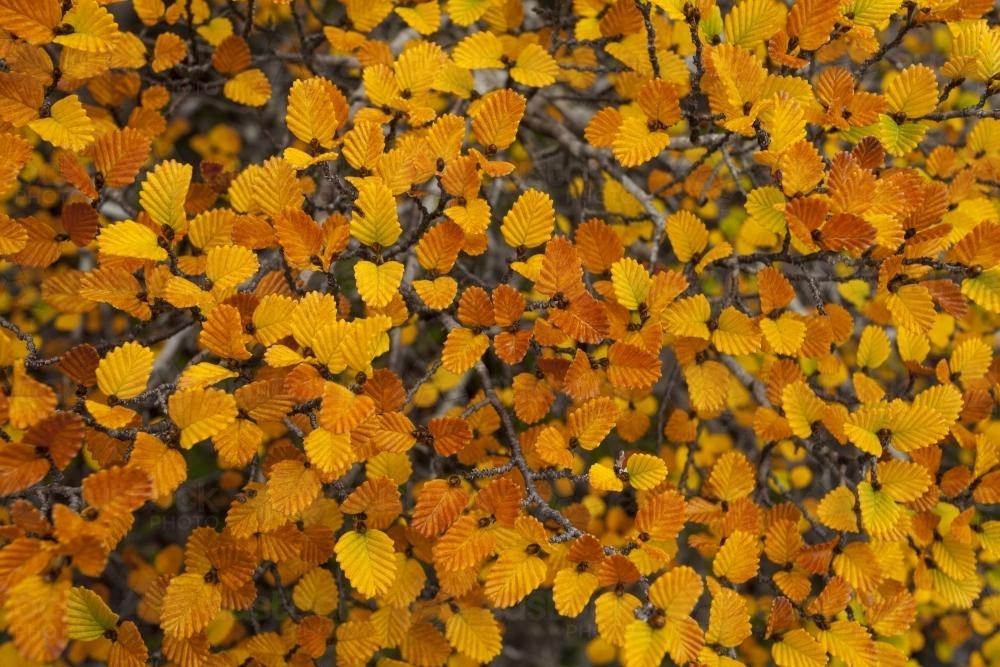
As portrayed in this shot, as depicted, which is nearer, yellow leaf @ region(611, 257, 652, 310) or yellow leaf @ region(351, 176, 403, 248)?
Result: yellow leaf @ region(351, 176, 403, 248)

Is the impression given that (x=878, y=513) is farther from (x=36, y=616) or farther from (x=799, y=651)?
(x=36, y=616)

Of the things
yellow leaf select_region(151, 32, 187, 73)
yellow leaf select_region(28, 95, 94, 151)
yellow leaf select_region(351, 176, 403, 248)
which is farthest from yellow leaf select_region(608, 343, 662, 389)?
yellow leaf select_region(151, 32, 187, 73)

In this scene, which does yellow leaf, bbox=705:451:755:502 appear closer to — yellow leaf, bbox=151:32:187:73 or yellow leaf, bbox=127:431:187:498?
yellow leaf, bbox=127:431:187:498

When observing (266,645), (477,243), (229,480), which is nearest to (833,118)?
(477,243)

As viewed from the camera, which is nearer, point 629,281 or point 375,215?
point 375,215

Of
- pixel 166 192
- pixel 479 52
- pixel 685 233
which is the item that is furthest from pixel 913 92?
pixel 166 192

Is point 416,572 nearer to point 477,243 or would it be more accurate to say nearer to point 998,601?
point 477,243
